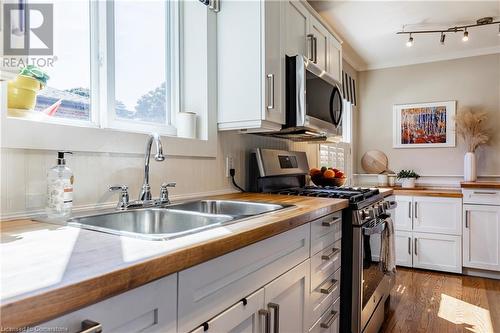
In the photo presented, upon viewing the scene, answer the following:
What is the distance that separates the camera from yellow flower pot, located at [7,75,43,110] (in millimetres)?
1135

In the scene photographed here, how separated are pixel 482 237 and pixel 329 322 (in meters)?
2.60

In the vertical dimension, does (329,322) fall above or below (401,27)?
below

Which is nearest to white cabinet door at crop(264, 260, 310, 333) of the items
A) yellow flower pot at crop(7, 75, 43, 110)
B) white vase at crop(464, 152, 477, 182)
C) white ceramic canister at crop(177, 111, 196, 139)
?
white ceramic canister at crop(177, 111, 196, 139)

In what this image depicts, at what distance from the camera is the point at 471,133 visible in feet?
12.3

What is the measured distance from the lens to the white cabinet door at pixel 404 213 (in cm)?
363

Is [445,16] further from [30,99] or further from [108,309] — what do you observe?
[108,309]

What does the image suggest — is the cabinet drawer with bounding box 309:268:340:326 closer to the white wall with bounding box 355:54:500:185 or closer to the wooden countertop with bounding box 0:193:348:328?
the wooden countertop with bounding box 0:193:348:328

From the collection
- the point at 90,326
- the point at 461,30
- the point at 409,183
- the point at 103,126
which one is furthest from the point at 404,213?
the point at 90,326

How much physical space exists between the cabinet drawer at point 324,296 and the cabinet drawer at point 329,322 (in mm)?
27

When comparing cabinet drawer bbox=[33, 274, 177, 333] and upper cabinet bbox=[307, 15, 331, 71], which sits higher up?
upper cabinet bbox=[307, 15, 331, 71]

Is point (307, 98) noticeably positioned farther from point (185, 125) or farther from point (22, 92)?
point (22, 92)

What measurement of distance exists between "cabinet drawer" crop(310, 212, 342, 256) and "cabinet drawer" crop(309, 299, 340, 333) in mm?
331

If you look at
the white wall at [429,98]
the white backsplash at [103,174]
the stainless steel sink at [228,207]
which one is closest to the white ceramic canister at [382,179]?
the white wall at [429,98]

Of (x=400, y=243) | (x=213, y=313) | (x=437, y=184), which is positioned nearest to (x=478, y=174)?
(x=437, y=184)
